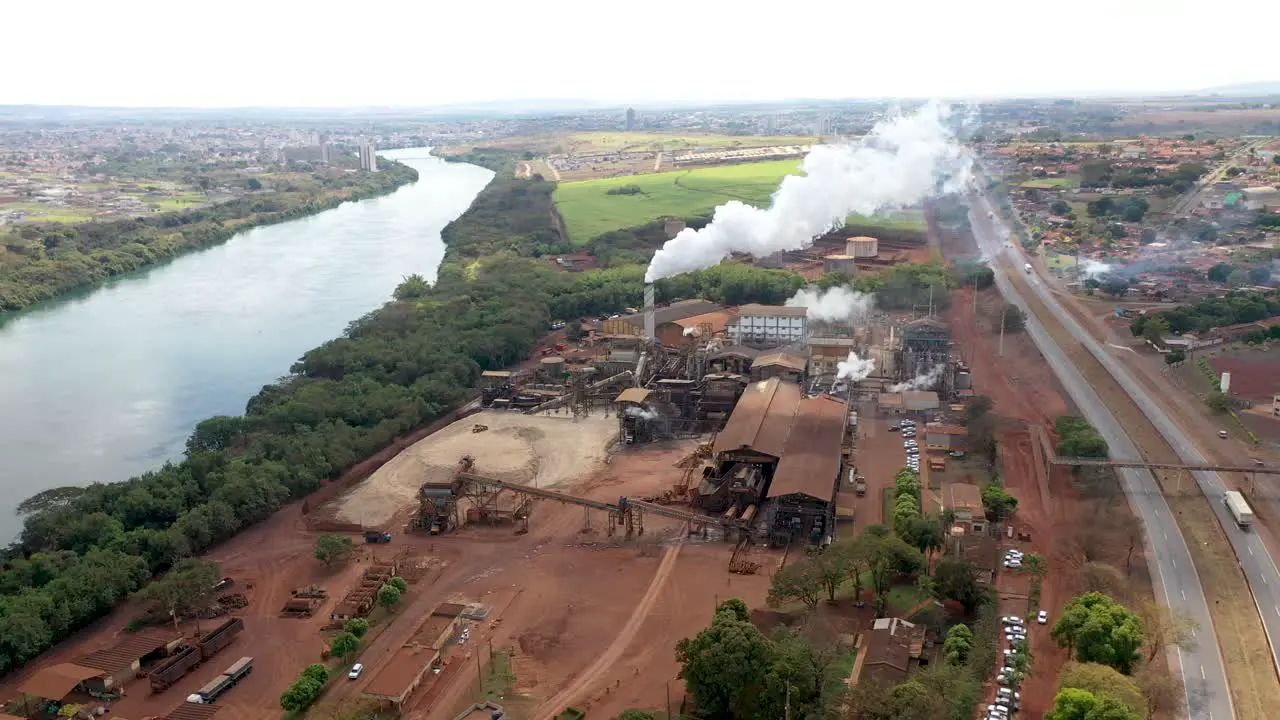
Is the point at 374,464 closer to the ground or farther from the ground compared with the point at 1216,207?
closer to the ground

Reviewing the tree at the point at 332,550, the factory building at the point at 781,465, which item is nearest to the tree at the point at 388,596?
the tree at the point at 332,550

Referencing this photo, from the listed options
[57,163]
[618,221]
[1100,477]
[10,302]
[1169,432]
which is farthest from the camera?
[57,163]

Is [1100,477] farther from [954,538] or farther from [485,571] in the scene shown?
[485,571]

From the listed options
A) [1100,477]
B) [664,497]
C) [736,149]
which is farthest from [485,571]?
[736,149]

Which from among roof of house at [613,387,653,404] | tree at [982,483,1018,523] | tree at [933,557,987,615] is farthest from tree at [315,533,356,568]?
tree at [982,483,1018,523]

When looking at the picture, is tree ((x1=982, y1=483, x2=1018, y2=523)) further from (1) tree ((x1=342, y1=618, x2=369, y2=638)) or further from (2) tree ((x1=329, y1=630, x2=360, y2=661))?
(2) tree ((x1=329, y1=630, x2=360, y2=661))

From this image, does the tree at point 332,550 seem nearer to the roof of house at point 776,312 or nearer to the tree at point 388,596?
the tree at point 388,596
